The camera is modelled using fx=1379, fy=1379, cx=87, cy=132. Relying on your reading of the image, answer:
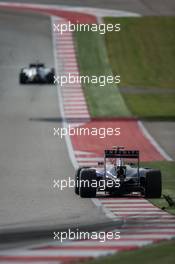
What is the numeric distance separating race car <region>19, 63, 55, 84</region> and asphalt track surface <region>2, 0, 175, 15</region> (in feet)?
15.8

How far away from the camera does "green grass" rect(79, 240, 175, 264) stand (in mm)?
19500

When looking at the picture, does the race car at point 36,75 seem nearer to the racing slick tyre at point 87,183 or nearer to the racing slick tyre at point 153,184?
the racing slick tyre at point 87,183

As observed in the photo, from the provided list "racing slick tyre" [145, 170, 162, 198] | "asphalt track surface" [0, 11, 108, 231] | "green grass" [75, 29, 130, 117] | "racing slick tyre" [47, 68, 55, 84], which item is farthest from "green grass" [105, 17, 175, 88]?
"racing slick tyre" [145, 170, 162, 198]

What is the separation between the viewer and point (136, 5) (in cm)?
6269

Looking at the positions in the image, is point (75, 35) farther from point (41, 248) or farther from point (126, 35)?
point (41, 248)

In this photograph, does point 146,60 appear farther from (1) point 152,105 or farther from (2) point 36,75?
(1) point 152,105

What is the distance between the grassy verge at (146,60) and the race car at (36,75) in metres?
2.99

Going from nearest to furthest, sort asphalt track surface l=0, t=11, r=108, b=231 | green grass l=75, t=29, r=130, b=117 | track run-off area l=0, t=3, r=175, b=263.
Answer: track run-off area l=0, t=3, r=175, b=263 < asphalt track surface l=0, t=11, r=108, b=231 < green grass l=75, t=29, r=130, b=117

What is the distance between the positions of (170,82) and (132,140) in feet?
53.9

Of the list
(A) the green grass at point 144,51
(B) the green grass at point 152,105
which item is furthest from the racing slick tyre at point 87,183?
(A) the green grass at point 144,51

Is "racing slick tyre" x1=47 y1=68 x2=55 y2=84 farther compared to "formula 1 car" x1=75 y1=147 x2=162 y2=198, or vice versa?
"racing slick tyre" x1=47 y1=68 x2=55 y2=84

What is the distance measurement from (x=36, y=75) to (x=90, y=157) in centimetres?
2093

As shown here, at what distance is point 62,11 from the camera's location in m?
70.3

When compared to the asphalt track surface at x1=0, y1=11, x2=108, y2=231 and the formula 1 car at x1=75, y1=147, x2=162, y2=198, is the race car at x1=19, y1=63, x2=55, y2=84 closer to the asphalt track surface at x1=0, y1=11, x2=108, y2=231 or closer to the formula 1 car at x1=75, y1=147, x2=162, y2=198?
the asphalt track surface at x1=0, y1=11, x2=108, y2=231
